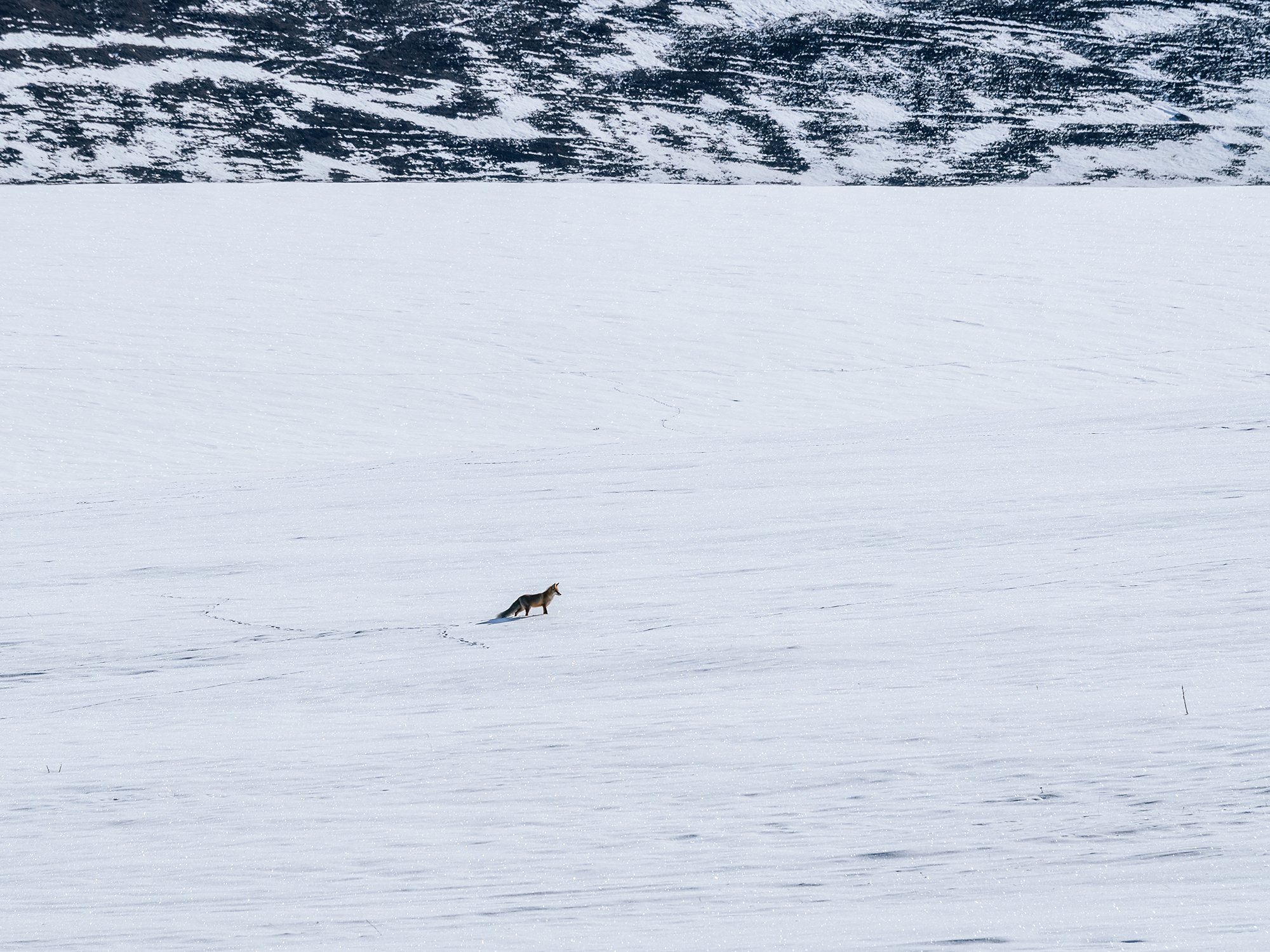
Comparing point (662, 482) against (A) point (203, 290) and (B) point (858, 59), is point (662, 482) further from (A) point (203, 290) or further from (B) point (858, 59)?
(B) point (858, 59)

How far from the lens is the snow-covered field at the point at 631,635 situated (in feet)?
6.24

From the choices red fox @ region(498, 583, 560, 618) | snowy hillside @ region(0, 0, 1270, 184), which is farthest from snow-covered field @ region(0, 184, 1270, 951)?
snowy hillside @ region(0, 0, 1270, 184)

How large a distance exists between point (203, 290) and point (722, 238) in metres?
4.20

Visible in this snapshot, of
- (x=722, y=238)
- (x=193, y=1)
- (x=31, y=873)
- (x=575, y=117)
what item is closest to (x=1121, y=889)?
(x=31, y=873)

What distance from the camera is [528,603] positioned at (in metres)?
3.25

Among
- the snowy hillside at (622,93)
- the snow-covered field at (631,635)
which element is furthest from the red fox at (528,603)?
the snowy hillside at (622,93)

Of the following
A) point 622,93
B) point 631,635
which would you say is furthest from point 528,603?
point 622,93

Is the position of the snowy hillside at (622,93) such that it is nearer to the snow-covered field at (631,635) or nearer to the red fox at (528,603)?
the snow-covered field at (631,635)

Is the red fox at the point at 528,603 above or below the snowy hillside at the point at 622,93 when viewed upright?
above

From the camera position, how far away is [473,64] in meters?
13.0

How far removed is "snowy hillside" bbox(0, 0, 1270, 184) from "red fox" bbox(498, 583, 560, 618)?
30.4 feet

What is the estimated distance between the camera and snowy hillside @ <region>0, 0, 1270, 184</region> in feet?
38.8

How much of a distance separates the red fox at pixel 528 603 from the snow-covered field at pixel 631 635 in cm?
4

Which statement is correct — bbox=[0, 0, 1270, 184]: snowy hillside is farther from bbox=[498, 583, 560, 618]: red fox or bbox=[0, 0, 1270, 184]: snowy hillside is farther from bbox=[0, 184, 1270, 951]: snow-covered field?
bbox=[498, 583, 560, 618]: red fox
